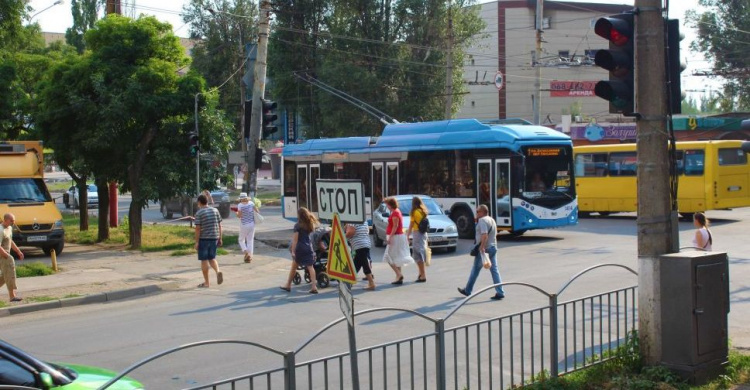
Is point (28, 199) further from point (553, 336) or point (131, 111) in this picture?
point (553, 336)

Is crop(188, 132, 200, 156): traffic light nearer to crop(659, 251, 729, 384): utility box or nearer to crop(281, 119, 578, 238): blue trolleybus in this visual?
crop(281, 119, 578, 238): blue trolleybus

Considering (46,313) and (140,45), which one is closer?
(46,313)

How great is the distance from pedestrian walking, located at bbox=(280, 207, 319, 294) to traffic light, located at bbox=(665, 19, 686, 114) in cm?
843

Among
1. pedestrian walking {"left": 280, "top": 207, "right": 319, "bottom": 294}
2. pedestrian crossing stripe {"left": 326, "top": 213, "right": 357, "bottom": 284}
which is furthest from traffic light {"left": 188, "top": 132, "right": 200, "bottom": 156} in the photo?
pedestrian crossing stripe {"left": 326, "top": 213, "right": 357, "bottom": 284}

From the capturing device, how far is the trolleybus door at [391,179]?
26.7 metres

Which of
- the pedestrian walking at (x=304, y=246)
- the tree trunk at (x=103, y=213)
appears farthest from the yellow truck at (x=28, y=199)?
the pedestrian walking at (x=304, y=246)

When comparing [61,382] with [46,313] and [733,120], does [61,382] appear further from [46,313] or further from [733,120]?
[733,120]

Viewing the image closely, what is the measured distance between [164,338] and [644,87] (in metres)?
7.00

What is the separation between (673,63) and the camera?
26.5 ft

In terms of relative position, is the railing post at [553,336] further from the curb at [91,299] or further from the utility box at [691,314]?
the curb at [91,299]

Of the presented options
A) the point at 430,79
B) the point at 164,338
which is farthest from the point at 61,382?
the point at 430,79

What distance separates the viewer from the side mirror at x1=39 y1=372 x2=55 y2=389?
622 centimetres

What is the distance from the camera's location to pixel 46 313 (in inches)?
563

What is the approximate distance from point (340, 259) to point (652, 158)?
352 centimetres
